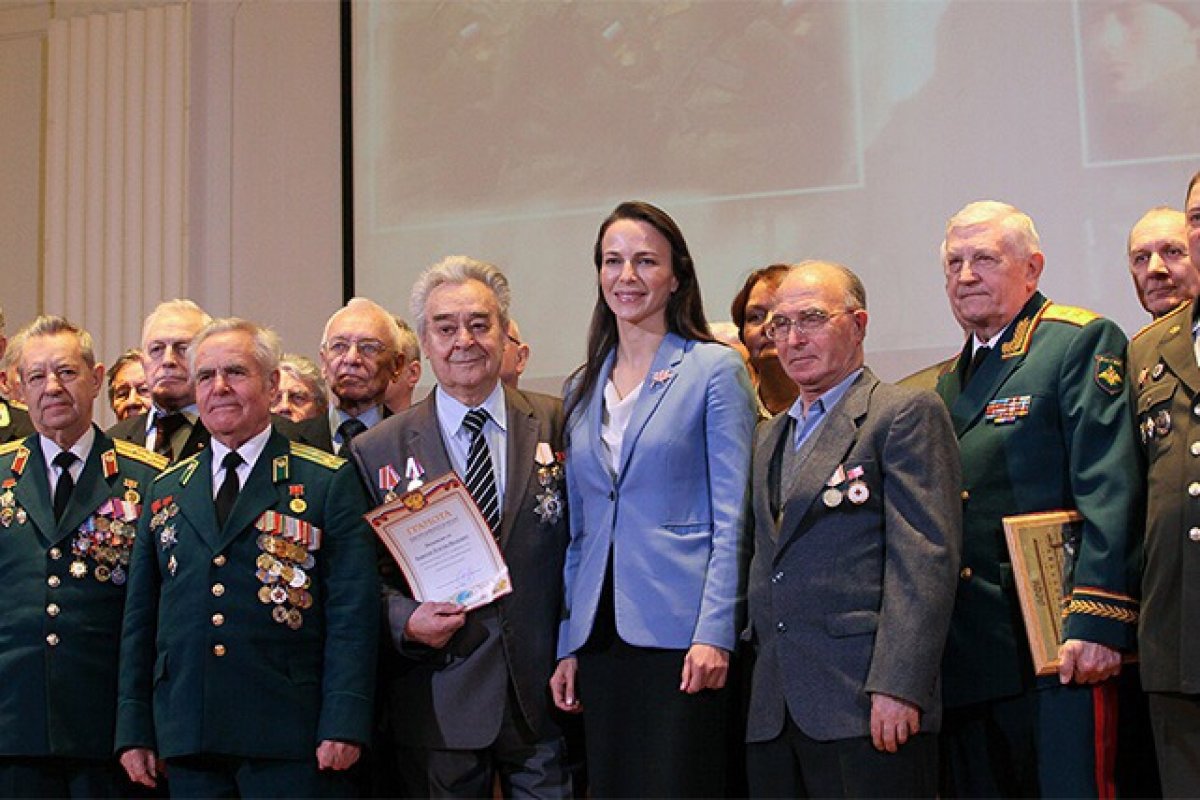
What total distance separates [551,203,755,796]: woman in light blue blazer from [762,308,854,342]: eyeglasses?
19cm

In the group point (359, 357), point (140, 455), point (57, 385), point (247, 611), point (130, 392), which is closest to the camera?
point (247, 611)

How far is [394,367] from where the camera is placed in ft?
15.8

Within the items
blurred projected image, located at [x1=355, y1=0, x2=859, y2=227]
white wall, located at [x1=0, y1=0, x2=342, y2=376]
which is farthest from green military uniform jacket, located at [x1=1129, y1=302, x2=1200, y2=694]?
white wall, located at [x1=0, y1=0, x2=342, y2=376]

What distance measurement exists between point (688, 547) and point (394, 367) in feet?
5.52

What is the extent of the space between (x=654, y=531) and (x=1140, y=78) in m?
3.06

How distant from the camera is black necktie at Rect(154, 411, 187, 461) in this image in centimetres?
438

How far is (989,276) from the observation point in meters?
3.53

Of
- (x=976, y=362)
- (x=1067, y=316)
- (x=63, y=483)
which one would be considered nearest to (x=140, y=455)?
(x=63, y=483)

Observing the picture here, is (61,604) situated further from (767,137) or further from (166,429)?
(767,137)

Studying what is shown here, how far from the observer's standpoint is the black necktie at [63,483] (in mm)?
3820

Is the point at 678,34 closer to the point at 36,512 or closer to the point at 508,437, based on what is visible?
the point at 508,437

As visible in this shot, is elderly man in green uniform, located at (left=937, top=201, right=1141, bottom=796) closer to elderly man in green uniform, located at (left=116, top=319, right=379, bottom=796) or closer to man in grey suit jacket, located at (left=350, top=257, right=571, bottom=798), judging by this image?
man in grey suit jacket, located at (left=350, top=257, right=571, bottom=798)

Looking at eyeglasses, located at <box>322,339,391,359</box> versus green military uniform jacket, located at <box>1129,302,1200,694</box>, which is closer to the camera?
green military uniform jacket, located at <box>1129,302,1200,694</box>

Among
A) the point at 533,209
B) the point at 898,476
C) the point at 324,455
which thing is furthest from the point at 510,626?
the point at 533,209
